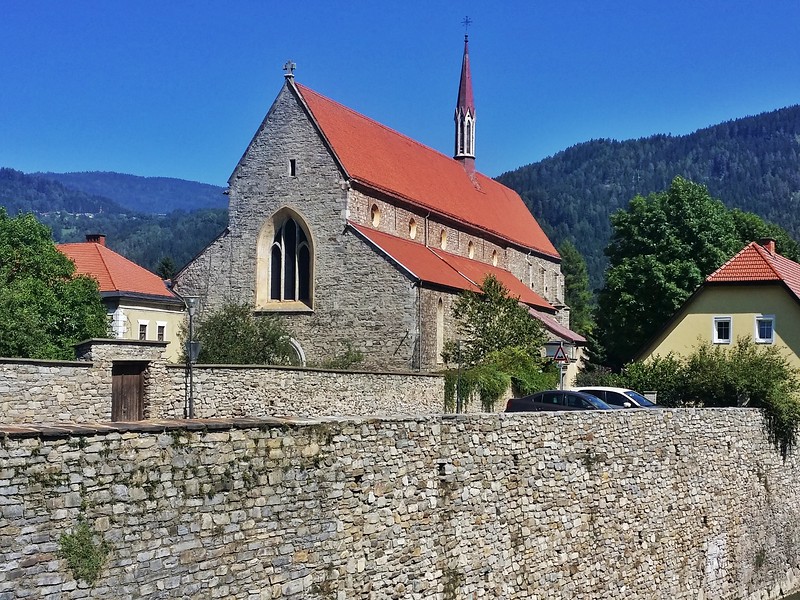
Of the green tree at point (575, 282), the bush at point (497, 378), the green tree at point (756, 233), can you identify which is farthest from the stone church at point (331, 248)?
the green tree at point (575, 282)

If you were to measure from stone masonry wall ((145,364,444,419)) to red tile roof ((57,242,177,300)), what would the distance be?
16747mm

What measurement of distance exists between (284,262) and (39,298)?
40.1ft

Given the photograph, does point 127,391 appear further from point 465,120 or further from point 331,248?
point 465,120

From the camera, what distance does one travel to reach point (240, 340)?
1330 inches

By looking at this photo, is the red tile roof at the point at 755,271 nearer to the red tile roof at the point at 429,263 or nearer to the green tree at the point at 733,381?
the green tree at the point at 733,381

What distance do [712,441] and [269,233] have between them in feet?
72.3

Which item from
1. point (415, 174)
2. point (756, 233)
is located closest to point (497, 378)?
point (415, 174)

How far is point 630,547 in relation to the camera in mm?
18938

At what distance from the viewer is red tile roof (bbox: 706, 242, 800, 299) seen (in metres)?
30.3

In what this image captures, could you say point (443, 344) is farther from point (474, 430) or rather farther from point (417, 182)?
point (474, 430)

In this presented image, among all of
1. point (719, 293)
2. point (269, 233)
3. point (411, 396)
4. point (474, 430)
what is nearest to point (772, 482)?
point (719, 293)

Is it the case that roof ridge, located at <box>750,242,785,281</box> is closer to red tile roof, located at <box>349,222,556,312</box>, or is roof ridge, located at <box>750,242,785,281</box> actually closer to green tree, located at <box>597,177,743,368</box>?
red tile roof, located at <box>349,222,556,312</box>

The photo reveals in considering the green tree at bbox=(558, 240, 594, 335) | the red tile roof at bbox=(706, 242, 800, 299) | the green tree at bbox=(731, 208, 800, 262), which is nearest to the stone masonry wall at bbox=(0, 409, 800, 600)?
the red tile roof at bbox=(706, 242, 800, 299)

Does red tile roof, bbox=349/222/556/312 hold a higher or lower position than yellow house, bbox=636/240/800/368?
higher
